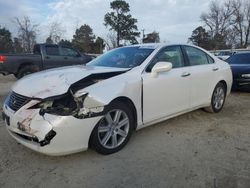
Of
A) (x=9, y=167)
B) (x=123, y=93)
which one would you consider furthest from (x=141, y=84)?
(x=9, y=167)

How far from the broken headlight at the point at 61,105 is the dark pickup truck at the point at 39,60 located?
8.66 metres

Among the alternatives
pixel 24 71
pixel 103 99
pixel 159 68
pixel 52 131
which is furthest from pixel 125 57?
pixel 24 71

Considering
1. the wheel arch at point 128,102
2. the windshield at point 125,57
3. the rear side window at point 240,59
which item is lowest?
the wheel arch at point 128,102

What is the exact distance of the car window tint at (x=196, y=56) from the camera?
5.18 metres

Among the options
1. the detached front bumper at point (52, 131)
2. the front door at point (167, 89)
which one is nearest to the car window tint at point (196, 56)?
the front door at point (167, 89)

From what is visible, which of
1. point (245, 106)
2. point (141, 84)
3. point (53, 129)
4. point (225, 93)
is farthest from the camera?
point (245, 106)

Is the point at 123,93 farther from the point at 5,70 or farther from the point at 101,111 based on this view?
the point at 5,70

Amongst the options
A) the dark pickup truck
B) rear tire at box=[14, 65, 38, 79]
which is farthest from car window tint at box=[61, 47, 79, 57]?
rear tire at box=[14, 65, 38, 79]

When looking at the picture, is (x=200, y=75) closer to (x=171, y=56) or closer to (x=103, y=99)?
(x=171, y=56)

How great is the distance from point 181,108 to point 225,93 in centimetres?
182

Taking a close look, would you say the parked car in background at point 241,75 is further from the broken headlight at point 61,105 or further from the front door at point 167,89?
the broken headlight at point 61,105

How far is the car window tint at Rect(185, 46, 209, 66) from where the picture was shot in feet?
17.0

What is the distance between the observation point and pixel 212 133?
4.62m

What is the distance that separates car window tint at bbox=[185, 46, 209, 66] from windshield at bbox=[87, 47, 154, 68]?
967mm
